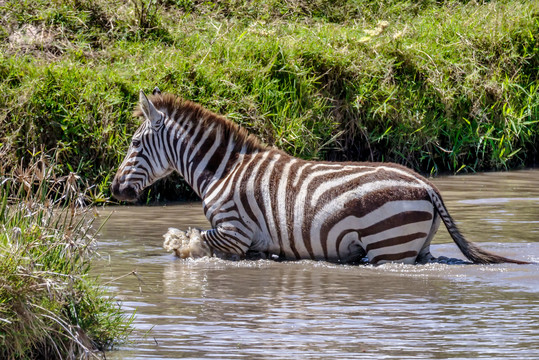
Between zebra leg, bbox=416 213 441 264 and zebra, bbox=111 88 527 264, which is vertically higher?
zebra, bbox=111 88 527 264

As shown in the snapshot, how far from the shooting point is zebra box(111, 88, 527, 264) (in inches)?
337

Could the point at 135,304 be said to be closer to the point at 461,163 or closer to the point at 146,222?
the point at 146,222

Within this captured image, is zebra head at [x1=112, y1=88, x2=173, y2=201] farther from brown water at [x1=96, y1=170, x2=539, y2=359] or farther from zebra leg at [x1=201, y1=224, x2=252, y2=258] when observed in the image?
zebra leg at [x1=201, y1=224, x2=252, y2=258]

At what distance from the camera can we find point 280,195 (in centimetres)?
917

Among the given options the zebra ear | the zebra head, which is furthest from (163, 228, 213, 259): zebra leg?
the zebra ear

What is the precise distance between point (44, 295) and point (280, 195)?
12.9ft

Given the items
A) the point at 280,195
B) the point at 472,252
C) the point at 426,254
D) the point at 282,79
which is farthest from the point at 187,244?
the point at 282,79

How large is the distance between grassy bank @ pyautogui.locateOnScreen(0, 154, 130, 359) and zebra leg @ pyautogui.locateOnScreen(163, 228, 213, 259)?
3018mm

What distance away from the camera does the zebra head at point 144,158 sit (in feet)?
32.4

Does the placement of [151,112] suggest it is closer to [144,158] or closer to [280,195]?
[144,158]

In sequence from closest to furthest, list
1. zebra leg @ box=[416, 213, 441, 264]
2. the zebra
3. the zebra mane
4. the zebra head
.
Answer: the zebra
zebra leg @ box=[416, 213, 441, 264]
the zebra mane
the zebra head

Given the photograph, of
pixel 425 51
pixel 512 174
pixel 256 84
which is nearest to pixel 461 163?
pixel 512 174

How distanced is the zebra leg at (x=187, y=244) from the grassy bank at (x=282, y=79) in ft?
8.44

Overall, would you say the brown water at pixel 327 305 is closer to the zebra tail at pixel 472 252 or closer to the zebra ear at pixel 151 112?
the zebra tail at pixel 472 252
